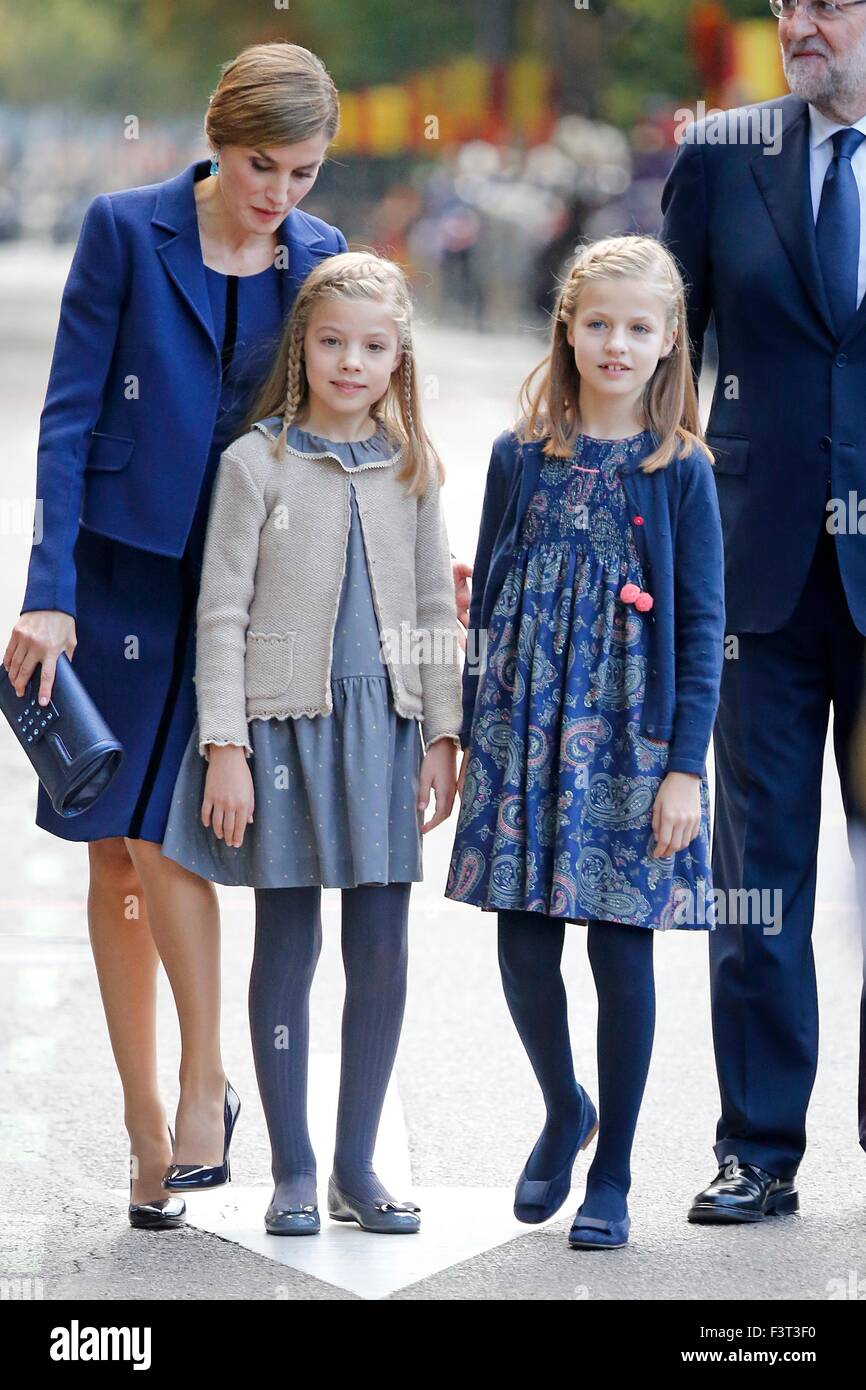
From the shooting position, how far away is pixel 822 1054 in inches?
190

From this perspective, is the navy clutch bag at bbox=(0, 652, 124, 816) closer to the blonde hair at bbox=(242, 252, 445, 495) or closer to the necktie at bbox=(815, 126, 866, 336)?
the blonde hair at bbox=(242, 252, 445, 495)

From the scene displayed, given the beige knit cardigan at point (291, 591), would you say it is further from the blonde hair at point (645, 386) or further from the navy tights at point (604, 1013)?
the navy tights at point (604, 1013)

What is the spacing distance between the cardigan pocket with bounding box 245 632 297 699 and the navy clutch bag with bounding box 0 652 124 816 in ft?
0.80

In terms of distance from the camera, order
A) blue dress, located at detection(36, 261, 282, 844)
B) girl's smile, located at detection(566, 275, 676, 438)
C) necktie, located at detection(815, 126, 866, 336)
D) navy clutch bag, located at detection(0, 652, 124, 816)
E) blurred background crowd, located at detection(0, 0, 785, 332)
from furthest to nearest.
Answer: blurred background crowd, located at detection(0, 0, 785, 332)
necktie, located at detection(815, 126, 866, 336)
blue dress, located at detection(36, 261, 282, 844)
girl's smile, located at detection(566, 275, 676, 438)
navy clutch bag, located at detection(0, 652, 124, 816)

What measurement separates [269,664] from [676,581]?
682 millimetres

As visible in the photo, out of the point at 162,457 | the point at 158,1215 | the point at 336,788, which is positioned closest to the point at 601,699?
the point at 336,788

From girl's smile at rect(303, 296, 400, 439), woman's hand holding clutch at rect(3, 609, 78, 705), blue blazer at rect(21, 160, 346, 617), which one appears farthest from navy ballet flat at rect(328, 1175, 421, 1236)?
girl's smile at rect(303, 296, 400, 439)

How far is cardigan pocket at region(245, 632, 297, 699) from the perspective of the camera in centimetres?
339

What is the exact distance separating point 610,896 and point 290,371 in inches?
40.0

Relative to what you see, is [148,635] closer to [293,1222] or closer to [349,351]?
[349,351]

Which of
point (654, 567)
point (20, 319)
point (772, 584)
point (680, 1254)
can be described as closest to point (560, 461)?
point (654, 567)

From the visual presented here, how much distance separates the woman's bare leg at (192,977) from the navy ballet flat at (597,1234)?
63 centimetres

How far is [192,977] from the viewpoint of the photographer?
11.6 feet

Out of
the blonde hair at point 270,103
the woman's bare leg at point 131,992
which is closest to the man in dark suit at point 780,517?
the blonde hair at point 270,103
